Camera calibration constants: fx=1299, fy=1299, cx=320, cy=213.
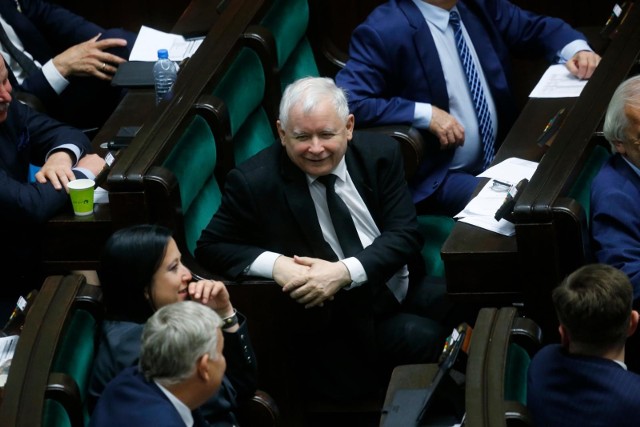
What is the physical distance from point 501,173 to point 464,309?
0.31 m

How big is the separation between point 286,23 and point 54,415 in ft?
5.19

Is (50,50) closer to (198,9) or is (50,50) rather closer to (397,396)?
(198,9)

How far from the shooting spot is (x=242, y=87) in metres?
3.12

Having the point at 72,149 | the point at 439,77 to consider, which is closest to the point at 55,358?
the point at 72,149

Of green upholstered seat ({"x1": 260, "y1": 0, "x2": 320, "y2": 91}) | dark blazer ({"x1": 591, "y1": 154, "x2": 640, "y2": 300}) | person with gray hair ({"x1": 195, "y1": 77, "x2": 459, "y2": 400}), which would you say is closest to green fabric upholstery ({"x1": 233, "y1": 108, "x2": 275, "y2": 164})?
green upholstered seat ({"x1": 260, "y1": 0, "x2": 320, "y2": 91})

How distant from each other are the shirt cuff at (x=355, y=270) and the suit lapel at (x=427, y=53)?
0.69 meters

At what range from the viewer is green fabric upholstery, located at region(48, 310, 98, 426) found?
2.22 m

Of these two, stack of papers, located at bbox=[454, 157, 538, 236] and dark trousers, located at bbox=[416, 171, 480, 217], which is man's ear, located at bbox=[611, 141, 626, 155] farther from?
dark trousers, located at bbox=[416, 171, 480, 217]

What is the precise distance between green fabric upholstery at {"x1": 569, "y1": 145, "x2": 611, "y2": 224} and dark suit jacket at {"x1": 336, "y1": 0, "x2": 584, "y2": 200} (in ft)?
1.70

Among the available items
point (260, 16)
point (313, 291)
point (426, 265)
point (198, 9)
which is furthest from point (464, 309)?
point (198, 9)

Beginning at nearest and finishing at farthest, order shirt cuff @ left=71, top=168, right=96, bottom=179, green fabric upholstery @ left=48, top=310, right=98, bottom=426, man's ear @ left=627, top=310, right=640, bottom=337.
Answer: man's ear @ left=627, top=310, right=640, bottom=337
green fabric upholstery @ left=48, top=310, right=98, bottom=426
shirt cuff @ left=71, top=168, right=96, bottom=179

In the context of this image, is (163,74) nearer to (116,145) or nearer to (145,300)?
(116,145)

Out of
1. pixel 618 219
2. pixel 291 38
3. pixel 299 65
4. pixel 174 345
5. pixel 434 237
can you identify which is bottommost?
pixel 434 237

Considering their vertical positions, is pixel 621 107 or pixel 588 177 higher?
pixel 621 107
